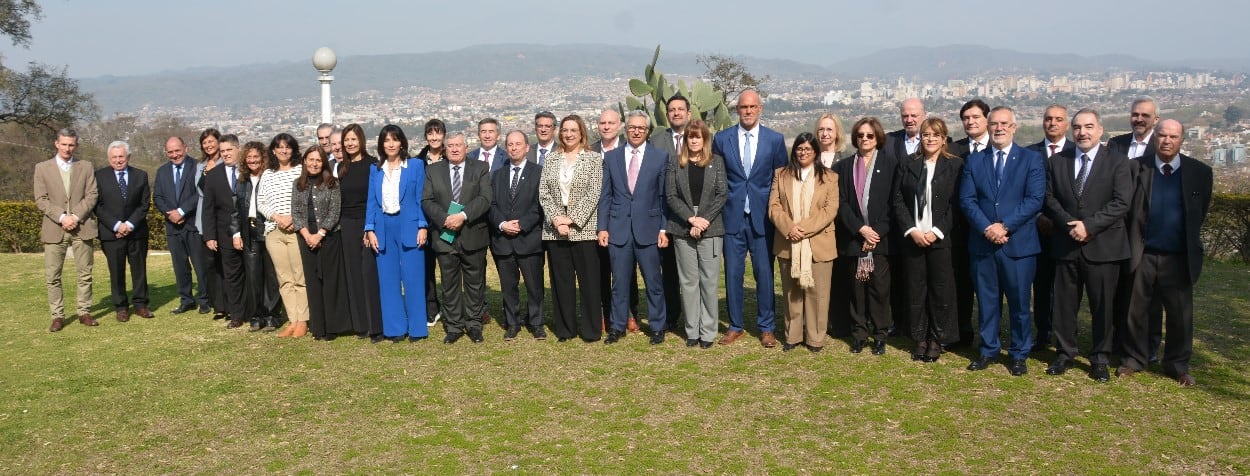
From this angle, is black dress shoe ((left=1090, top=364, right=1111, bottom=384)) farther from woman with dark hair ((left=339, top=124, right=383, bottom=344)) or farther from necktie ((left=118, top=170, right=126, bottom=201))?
necktie ((left=118, top=170, right=126, bottom=201))

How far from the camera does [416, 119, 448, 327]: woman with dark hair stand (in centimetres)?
781

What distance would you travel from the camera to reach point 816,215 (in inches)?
261

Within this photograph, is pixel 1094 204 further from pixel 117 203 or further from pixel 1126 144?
pixel 117 203

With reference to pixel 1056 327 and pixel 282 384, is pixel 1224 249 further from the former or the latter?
pixel 282 384

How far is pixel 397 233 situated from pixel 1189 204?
581 centimetres

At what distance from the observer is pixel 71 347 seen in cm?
767

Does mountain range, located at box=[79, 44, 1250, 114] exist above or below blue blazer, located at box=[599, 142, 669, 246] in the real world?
above

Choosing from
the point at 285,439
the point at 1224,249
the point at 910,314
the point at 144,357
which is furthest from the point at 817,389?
the point at 1224,249

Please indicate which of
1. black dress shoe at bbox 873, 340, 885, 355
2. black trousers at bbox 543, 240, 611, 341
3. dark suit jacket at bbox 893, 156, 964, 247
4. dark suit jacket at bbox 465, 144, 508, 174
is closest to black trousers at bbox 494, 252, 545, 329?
black trousers at bbox 543, 240, 611, 341

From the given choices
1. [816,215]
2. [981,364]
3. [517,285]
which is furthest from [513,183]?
[981,364]

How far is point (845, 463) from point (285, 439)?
3176 millimetres

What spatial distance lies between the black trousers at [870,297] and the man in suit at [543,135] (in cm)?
277

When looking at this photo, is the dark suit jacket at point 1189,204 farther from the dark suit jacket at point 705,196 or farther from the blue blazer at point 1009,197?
the dark suit jacket at point 705,196

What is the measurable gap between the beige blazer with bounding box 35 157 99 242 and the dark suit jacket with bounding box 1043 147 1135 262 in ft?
27.0
